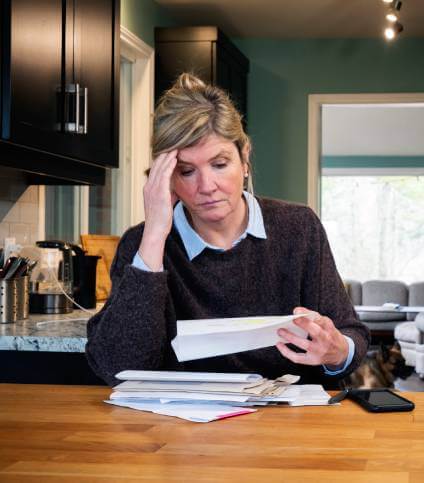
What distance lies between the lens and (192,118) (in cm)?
182

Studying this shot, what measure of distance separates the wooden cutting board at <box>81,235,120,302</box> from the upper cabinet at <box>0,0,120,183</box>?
0.50 metres

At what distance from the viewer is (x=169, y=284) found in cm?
192

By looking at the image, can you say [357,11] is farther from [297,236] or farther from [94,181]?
[297,236]

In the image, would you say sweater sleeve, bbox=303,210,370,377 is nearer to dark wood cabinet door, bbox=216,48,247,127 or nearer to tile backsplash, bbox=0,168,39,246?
tile backsplash, bbox=0,168,39,246

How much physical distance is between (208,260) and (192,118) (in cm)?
33

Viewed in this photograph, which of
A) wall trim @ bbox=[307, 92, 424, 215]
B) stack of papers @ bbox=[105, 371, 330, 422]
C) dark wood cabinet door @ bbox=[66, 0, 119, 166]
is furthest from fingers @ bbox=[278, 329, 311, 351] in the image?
wall trim @ bbox=[307, 92, 424, 215]

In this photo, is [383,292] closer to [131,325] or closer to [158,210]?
[158,210]

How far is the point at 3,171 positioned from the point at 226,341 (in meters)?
1.86

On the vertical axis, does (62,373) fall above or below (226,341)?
below

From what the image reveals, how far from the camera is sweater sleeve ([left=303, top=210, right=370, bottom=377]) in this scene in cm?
188

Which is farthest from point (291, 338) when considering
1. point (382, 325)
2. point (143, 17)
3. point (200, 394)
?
point (382, 325)

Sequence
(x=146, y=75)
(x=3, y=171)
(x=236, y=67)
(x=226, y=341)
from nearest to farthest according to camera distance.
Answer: (x=226, y=341)
(x=3, y=171)
(x=146, y=75)
(x=236, y=67)

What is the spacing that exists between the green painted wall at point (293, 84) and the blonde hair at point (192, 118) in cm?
422

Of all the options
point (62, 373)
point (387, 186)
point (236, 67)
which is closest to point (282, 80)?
point (236, 67)
